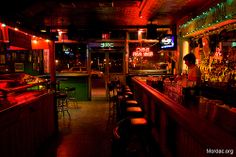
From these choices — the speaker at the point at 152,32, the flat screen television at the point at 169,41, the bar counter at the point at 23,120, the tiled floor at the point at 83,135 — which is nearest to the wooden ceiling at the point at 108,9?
the speaker at the point at 152,32

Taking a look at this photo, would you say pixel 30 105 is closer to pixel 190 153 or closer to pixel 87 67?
pixel 190 153

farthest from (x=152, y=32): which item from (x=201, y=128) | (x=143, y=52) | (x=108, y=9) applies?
(x=201, y=128)

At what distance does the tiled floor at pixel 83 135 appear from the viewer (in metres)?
5.35

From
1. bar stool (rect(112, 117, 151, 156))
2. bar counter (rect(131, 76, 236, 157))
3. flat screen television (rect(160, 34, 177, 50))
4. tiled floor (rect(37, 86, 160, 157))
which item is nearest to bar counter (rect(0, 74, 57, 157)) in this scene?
tiled floor (rect(37, 86, 160, 157))

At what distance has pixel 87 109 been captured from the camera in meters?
10.2

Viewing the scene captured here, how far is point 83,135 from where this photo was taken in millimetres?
6590

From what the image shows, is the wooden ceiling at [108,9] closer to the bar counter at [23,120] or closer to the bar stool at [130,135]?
the bar counter at [23,120]

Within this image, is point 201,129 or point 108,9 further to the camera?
point 108,9

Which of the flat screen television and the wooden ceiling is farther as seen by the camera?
the flat screen television

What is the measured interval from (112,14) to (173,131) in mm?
6285

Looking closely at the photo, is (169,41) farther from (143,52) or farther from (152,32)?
(143,52)

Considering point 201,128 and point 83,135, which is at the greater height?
point 201,128

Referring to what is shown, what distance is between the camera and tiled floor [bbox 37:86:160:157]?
17.6ft

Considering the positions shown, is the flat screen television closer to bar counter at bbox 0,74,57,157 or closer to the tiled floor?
the tiled floor
